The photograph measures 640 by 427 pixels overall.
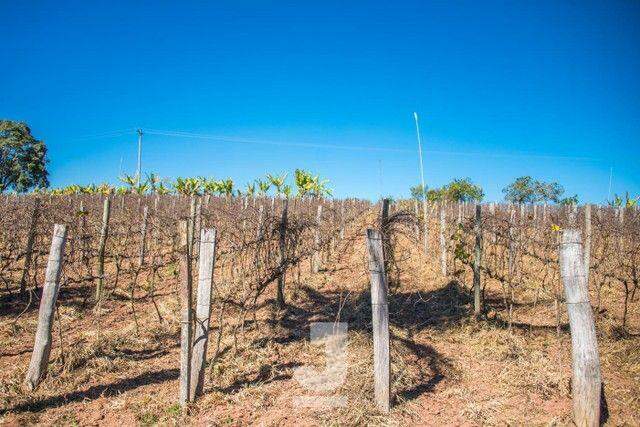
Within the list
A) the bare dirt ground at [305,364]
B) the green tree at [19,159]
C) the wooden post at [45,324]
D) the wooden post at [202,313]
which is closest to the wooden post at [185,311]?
the wooden post at [202,313]

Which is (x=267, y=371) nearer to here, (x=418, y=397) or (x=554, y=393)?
(x=418, y=397)

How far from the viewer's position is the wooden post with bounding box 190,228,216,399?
13.9ft

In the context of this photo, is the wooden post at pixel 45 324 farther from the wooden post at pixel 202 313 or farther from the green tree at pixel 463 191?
the green tree at pixel 463 191

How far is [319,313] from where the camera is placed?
7.95 m

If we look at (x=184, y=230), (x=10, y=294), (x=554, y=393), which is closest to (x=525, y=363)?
(x=554, y=393)

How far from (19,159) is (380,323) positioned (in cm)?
6030

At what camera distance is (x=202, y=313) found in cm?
427

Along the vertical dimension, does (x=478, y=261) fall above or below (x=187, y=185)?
below

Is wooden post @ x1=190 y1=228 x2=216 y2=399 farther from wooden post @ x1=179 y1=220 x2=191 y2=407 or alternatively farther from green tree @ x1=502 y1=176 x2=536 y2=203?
green tree @ x1=502 y1=176 x2=536 y2=203

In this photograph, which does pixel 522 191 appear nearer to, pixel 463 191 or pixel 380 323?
pixel 463 191

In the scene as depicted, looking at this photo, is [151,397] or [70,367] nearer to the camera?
[151,397]

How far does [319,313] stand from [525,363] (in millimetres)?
4117

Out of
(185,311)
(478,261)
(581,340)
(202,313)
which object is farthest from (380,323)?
(478,261)

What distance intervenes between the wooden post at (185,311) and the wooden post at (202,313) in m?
0.10
